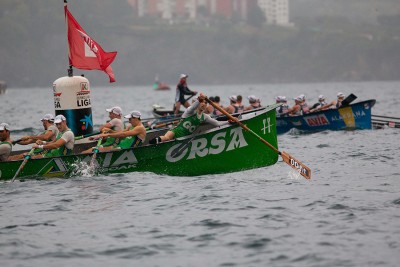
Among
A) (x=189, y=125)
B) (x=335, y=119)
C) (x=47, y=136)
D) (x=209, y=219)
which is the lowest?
(x=209, y=219)

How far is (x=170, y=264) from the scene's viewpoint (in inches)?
432

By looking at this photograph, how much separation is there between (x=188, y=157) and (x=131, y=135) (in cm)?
154

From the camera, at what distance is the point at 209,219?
1373cm

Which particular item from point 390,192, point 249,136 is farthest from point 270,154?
point 390,192

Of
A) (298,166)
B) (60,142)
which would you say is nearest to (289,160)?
(298,166)

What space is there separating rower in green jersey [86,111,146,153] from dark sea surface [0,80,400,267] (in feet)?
3.11

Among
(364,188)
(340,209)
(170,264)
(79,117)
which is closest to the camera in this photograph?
(170,264)

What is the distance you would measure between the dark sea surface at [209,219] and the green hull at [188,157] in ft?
0.79

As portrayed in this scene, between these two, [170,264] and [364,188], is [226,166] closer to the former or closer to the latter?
[364,188]

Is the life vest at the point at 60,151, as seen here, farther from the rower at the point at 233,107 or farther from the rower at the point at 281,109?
the rower at the point at 281,109

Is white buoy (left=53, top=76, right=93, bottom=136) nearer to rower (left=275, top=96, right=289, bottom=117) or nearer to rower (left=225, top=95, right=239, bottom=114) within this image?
rower (left=225, top=95, right=239, bottom=114)

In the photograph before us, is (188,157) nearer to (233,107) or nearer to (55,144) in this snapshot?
(55,144)

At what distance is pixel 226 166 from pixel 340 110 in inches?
519

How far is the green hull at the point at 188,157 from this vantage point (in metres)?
18.2
